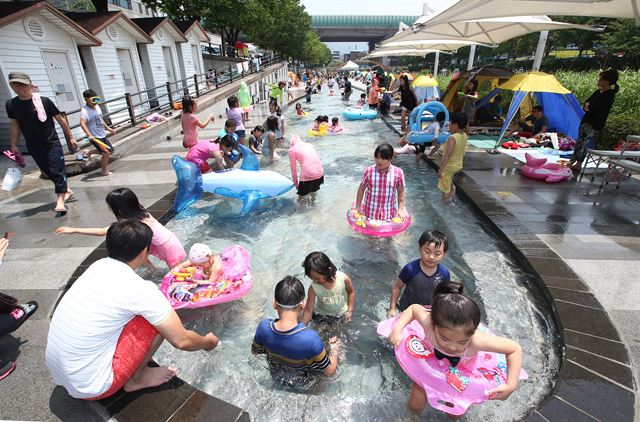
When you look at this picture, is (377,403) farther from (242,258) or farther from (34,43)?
(34,43)

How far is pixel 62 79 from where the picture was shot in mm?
11312

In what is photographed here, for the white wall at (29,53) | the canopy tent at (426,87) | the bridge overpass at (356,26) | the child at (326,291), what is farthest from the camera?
the bridge overpass at (356,26)

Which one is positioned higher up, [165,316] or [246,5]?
[246,5]

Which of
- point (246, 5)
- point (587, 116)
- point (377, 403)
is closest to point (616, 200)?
point (587, 116)

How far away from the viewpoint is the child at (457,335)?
6.63 ft

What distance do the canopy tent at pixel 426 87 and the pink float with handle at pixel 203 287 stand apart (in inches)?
499

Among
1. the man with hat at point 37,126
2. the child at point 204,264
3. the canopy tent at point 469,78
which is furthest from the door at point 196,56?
the child at point 204,264

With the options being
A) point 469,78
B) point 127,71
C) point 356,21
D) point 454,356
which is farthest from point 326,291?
point 356,21

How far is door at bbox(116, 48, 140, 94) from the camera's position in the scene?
47.8 feet

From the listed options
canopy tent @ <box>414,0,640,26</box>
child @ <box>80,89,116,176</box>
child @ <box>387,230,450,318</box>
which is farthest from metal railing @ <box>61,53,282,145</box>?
canopy tent @ <box>414,0,640,26</box>

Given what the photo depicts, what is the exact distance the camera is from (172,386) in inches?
105

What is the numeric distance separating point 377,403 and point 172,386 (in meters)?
1.73

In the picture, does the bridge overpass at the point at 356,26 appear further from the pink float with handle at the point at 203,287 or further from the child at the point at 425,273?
the child at the point at 425,273

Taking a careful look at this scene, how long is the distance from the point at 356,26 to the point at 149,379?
10435 cm
